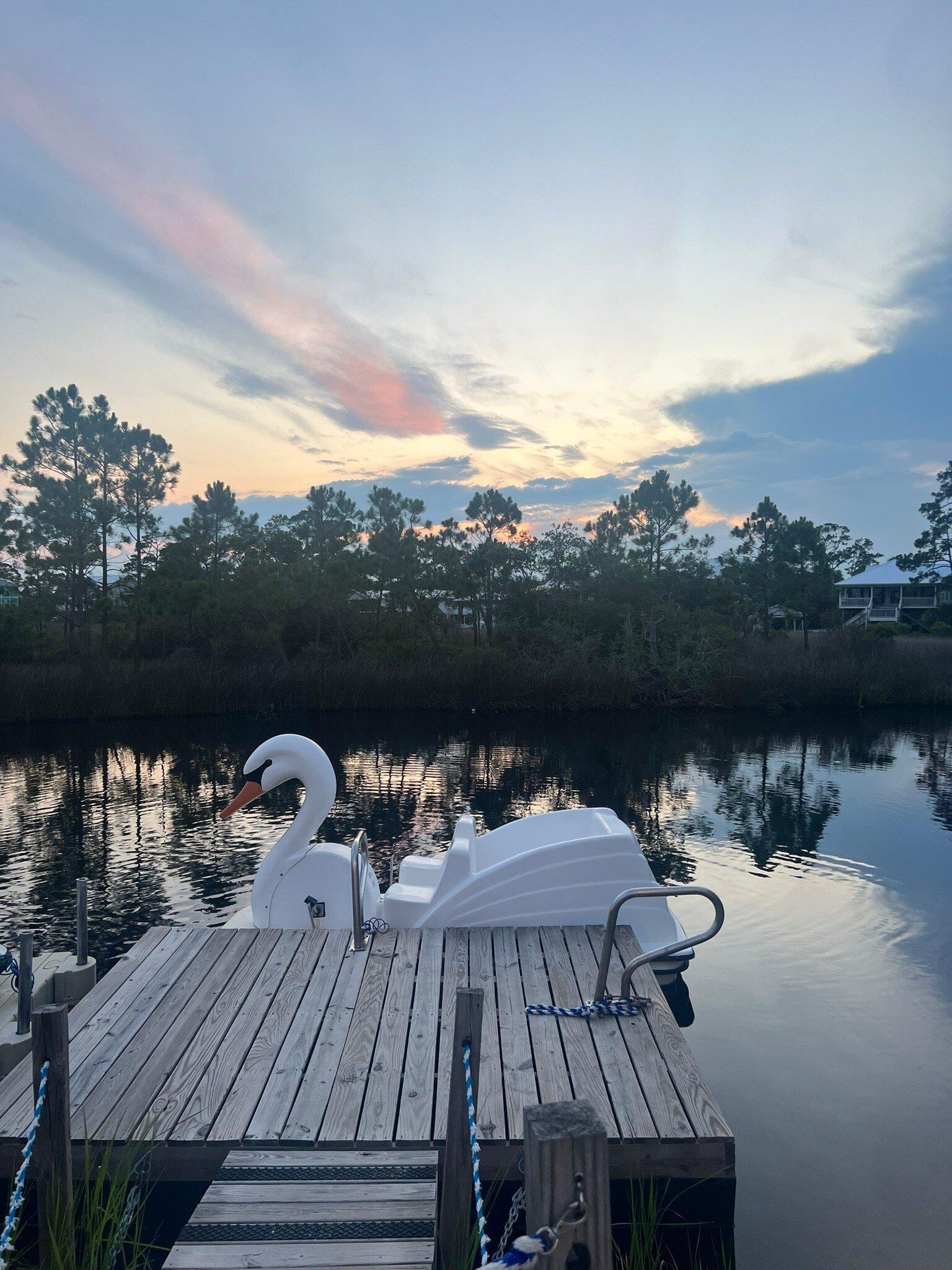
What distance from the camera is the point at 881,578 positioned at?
5866 cm

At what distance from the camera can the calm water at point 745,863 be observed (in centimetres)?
437

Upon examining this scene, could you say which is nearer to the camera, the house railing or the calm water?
the calm water

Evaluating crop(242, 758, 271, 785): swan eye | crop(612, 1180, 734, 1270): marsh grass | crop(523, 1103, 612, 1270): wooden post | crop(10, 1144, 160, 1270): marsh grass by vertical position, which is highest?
crop(523, 1103, 612, 1270): wooden post

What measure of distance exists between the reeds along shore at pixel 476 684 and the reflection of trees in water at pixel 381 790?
3.93 ft

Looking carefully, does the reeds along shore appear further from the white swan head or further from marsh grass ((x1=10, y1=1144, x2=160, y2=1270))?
marsh grass ((x1=10, y1=1144, x2=160, y2=1270))

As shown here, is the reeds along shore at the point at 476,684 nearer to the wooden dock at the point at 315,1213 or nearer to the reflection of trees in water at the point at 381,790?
the reflection of trees in water at the point at 381,790

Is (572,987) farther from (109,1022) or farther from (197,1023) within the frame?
(109,1022)

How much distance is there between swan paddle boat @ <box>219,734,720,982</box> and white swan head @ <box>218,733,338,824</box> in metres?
0.09

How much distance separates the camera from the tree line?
1166 inches

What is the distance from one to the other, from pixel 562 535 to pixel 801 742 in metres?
18.0

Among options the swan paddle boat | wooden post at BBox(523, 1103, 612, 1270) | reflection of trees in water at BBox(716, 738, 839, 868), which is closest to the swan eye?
the swan paddle boat

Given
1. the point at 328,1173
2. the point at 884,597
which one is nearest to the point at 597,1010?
the point at 328,1173

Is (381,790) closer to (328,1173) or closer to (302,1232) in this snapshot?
(328,1173)

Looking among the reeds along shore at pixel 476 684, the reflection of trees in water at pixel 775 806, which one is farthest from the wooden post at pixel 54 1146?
the reeds along shore at pixel 476 684
